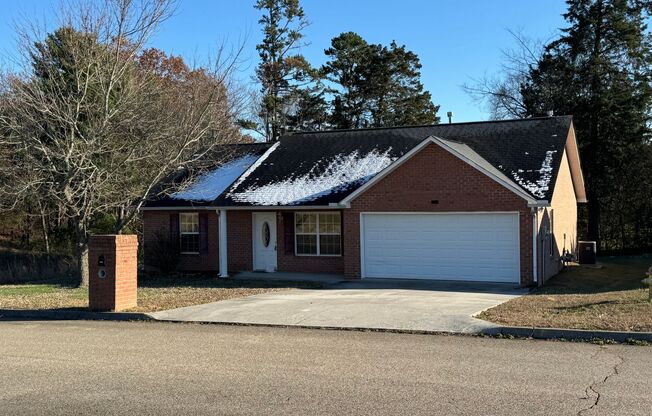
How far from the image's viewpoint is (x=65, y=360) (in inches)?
346

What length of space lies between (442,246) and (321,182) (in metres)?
5.10

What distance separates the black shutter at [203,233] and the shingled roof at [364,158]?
124 cm

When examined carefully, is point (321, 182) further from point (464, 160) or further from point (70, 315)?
point (70, 315)

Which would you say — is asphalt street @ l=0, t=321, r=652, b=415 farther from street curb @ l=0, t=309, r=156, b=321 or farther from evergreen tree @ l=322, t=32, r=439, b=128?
evergreen tree @ l=322, t=32, r=439, b=128

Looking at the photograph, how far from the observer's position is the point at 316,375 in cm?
762

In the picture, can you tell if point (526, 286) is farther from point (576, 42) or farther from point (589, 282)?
point (576, 42)

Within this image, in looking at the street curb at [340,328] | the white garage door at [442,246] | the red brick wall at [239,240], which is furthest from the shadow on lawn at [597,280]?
the red brick wall at [239,240]

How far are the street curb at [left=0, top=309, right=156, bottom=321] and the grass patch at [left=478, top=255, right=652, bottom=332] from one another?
6804mm

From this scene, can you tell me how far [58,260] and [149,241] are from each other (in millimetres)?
9560

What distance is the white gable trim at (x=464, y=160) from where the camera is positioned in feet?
57.4

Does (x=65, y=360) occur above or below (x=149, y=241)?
below

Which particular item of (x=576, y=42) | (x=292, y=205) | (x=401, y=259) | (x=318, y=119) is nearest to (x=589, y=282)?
(x=401, y=259)

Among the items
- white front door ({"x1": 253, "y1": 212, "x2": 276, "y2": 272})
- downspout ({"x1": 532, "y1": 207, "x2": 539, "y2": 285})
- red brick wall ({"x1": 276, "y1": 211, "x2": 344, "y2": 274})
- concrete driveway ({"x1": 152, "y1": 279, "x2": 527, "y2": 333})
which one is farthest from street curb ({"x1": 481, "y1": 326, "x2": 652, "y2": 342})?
white front door ({"x1": 253, "y1": 212, "x2": 276, "y2": 272})

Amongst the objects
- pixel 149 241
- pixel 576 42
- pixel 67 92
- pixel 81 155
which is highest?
pixel 576 42
